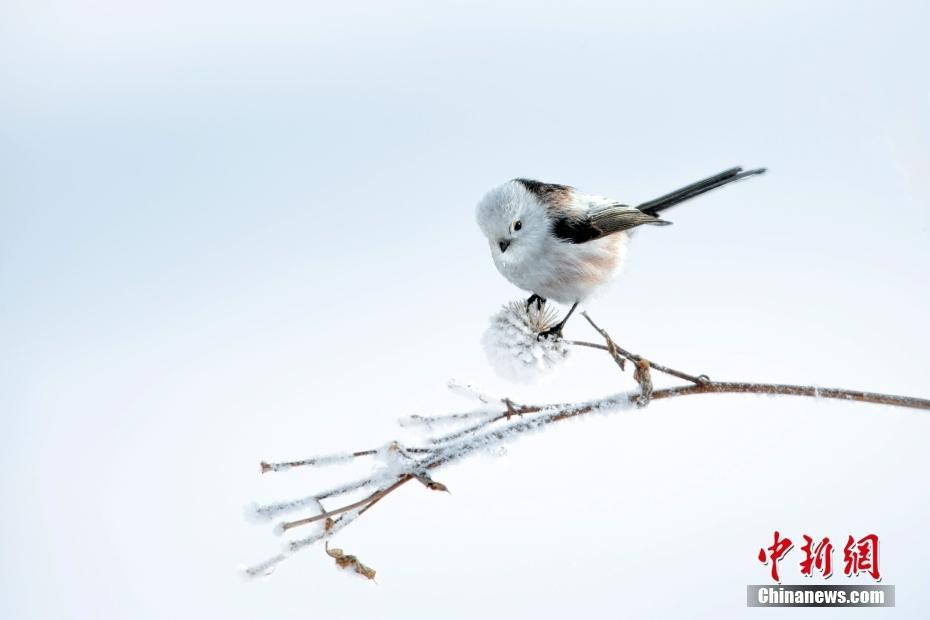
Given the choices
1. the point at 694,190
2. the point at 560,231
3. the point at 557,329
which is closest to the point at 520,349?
the point at 557,329

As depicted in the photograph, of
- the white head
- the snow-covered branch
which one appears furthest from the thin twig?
the white head

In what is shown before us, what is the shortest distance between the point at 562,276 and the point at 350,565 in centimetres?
87

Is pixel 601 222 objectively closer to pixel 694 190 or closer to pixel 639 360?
pixel 694 190

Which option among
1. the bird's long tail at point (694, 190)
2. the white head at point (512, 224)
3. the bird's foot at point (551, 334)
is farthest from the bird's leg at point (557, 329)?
the bird's long tail at point (694, 190)

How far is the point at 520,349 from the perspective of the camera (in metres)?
1.44

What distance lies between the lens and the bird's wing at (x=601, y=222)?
1920mm

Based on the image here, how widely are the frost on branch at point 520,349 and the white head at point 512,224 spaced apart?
1.10 ft

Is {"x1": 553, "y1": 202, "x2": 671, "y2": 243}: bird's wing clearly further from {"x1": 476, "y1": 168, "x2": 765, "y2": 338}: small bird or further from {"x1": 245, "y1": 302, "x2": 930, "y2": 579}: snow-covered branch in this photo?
{"x1": 245, "y1": 302, "x2": 930, "y2": 579}: snow-covered branch

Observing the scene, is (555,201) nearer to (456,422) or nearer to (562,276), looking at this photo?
(562,276)

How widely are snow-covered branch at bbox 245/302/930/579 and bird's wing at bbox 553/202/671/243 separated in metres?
0.54

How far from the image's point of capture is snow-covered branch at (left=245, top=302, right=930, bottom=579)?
119 centimetres

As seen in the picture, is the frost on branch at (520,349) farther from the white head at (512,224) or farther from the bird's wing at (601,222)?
the bird's wing at (601,222)

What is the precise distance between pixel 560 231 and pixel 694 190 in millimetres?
315

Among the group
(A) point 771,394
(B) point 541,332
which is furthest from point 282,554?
(A) point 771,394
